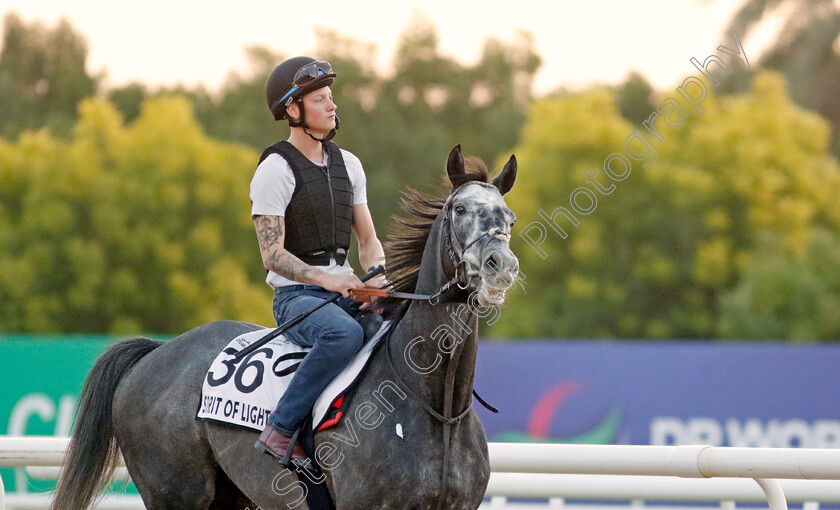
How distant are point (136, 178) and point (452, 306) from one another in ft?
88.7

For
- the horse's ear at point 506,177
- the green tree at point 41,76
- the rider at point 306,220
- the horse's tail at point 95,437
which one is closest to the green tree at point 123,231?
the green tree at point 41,76

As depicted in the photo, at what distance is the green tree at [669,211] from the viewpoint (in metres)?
28.5

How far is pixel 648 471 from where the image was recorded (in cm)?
436

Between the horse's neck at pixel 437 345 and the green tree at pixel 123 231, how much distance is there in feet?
81.4

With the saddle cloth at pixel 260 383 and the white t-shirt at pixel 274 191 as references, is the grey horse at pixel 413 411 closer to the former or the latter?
the saddle cloth at pixel 260 383

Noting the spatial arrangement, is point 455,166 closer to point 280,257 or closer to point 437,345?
point 437,345

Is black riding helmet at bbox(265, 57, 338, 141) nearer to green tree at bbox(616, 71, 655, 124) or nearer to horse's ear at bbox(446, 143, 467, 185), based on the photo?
horse's ear at bbox(446, 143, 467, 185)

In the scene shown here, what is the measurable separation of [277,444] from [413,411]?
583 mm

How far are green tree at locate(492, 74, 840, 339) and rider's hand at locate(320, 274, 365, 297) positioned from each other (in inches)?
937

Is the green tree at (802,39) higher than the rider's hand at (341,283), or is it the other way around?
the green tree at (802,39)

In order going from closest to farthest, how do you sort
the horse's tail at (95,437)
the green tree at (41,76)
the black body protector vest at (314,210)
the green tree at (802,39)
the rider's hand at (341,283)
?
the rider's hand at (341,283) → the black body protector vest at (314,210) → the horse's tail at (95,437) → the green tree at (802,39) → the green tree at (41,76)

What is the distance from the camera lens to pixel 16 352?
10898mm

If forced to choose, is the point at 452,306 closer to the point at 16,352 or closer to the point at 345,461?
the point at 345,461

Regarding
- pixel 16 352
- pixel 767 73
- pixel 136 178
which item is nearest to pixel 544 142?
pixel 767 73
